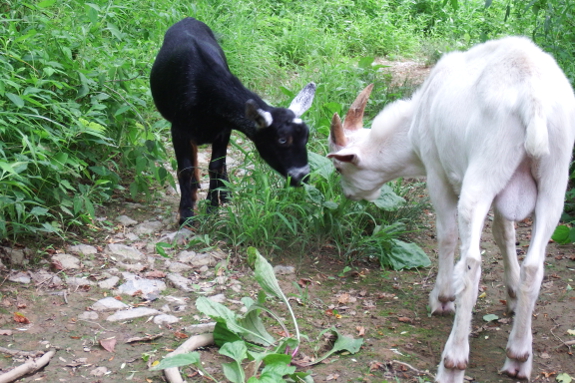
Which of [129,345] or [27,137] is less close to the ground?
[27,137]

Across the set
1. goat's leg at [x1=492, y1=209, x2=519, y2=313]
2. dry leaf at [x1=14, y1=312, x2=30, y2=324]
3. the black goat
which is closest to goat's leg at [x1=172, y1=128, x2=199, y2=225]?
the black goat

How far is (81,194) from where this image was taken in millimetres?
4844

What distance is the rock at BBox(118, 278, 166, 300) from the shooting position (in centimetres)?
417

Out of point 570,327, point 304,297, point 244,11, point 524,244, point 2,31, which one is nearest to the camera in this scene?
point 570,327

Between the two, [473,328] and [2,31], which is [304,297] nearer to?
[473,328]

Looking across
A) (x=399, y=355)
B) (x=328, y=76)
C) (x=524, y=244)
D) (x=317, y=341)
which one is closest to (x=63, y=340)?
(x=317, y=341)

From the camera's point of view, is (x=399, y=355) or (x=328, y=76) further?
(x=328, y=76)

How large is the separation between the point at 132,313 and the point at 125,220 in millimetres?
1449

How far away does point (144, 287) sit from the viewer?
425 cm

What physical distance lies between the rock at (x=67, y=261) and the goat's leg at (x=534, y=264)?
2756 mm

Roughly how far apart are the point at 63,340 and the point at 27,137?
141 cm

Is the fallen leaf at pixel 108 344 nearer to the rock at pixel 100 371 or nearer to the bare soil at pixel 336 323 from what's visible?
the bare soil at pixel 336 323

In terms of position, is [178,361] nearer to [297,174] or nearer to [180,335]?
[180,335]

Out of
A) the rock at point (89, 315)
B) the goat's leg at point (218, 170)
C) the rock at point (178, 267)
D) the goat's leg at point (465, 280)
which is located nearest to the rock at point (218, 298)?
the rock at point (178, 267)
